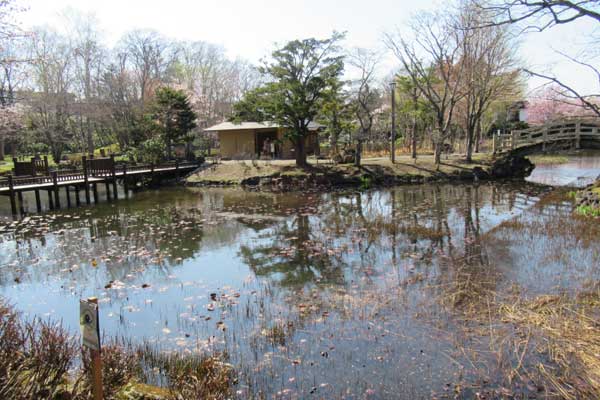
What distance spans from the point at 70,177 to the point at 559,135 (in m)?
28.7

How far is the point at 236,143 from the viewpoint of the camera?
116 feet

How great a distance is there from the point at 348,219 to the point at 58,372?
12.2 metres

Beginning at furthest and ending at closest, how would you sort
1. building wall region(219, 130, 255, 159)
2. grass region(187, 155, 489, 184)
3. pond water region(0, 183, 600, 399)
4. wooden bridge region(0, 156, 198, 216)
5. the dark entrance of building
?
building wall region(219, 130, 255, 159)
the dark entrance of building
grass region(187, 155, 489, 184)
wooden bridge region(0, 156, 198, 216)
pond water region(0, 183, 600, 399)

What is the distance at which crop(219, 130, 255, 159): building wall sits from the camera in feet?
115

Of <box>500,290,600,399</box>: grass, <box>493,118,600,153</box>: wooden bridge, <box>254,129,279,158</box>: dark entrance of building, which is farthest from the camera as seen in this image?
<box>254,129,279,158</box>: dark entrance of building

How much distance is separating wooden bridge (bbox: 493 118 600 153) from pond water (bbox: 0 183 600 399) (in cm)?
1175

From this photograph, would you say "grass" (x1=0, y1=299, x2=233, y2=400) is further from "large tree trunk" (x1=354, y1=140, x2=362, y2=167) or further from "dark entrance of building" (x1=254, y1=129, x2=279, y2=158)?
"dark entrance of building" (x1=254, y1=129, x2=279, y2=158)

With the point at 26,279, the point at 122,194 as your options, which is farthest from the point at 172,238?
the point at 122,194

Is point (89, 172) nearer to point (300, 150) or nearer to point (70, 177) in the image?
→ point (70, 177)

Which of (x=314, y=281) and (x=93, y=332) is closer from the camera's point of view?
(x=93, y=332)

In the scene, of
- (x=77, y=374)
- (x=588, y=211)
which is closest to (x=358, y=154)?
(x=588, y=211)

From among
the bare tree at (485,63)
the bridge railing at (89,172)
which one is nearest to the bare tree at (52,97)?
the bridge railing at (89,172)

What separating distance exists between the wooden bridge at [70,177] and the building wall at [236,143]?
504cm

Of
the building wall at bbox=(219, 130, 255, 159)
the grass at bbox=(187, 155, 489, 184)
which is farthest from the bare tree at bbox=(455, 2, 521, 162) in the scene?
the building wall at bbox=(219, 130, 255, 159)
